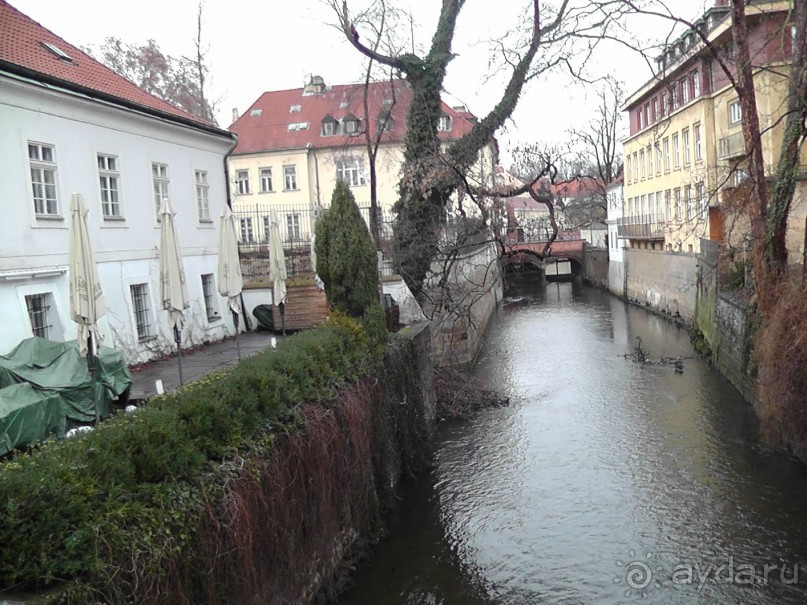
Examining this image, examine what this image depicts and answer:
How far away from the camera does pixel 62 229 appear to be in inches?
467

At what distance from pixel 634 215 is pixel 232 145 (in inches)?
1200

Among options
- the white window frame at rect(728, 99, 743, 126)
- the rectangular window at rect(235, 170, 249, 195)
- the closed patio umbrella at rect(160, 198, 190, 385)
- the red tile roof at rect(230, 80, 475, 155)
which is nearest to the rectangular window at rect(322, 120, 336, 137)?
the red tile roof at rect(230, 80, 475, 155)

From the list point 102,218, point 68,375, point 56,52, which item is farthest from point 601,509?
point 56,52

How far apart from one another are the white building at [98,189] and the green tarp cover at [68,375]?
4.38ft

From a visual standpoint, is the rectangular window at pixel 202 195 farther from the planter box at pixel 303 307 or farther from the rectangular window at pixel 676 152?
the rectangular window at pixel 676 152

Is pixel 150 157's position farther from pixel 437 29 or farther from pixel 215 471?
pixel 215 471

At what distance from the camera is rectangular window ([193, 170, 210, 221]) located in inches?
664

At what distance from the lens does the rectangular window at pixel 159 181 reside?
49.1ft

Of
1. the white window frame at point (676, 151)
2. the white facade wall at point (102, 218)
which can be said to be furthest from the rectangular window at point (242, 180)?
the white facade wall at point (102, 218)

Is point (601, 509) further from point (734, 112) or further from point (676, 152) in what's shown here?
point (676, 152)

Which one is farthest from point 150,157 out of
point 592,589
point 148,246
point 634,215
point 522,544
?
point 634,215

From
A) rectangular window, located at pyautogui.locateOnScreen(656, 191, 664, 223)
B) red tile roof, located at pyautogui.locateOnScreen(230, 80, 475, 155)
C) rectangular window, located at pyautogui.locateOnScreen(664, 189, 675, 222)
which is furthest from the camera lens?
red tile roof, located at pyautogui.locateOnScreen(230, 80, 475, 155)

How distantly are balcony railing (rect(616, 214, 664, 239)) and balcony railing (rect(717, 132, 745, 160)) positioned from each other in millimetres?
5825

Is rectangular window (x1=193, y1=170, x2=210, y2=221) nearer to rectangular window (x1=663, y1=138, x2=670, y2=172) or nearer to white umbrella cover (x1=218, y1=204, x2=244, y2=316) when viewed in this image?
white umbrella cover (x1=218, y1=204, x2=244, y2=316)
